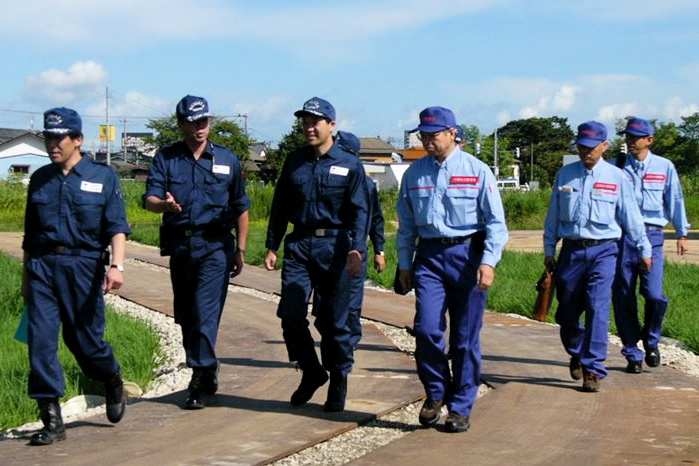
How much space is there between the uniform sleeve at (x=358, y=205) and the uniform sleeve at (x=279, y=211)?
422 mm

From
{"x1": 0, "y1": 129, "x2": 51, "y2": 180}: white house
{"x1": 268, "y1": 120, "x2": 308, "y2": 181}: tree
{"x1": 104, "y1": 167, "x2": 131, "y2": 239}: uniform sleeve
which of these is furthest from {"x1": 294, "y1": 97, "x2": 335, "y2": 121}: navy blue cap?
{"x1": 0, "y1": 129, "x2": 51, "y2": 180}: white house

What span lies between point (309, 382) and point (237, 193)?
132 cm

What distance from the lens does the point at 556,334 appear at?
11.4 metres

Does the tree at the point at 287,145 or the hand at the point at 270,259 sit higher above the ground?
the tree at the point at 287,145

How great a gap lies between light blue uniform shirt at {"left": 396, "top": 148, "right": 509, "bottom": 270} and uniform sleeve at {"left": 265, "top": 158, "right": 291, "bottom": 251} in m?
0.92

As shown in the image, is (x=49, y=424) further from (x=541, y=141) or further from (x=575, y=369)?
(x=541, y=141)

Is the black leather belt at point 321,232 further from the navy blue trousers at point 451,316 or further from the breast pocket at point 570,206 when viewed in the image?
the breast pocket at point 570,206

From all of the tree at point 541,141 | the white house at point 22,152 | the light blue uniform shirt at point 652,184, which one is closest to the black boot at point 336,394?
the light blue uniform shirt at point 652,184

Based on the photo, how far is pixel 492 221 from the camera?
6777 mm

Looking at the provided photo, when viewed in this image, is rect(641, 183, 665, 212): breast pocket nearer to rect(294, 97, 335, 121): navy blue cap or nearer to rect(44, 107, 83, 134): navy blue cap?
rect(294, 97, 335, 121): navy blue cap

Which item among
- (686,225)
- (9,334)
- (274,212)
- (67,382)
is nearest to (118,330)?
(9,334)

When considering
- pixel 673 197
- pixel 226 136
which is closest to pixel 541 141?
pixel 226 136

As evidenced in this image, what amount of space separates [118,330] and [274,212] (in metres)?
3.66

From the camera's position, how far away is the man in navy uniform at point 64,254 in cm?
638
